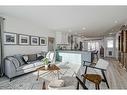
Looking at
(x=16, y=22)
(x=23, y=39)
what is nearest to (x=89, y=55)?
(x=23, y=39)

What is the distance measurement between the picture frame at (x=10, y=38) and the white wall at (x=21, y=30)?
125 millimetres

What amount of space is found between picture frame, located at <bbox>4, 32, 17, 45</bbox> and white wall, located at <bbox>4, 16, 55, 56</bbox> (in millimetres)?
125

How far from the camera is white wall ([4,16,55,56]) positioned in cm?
470

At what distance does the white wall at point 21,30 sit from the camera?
185 inches

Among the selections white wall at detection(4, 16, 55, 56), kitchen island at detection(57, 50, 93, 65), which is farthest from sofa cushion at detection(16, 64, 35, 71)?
kitchen island at detection(57, 50, 93, 65)

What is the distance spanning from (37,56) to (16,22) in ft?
6.10

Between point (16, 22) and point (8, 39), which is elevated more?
point (16, 22)

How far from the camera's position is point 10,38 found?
4.79 m

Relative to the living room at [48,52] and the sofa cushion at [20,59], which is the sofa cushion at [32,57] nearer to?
the living room at [48,52]

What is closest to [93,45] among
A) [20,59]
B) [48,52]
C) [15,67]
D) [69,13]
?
[48,52]

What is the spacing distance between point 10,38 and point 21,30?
80 cm
